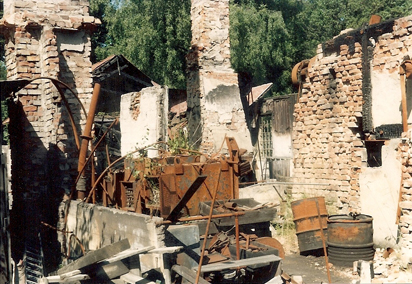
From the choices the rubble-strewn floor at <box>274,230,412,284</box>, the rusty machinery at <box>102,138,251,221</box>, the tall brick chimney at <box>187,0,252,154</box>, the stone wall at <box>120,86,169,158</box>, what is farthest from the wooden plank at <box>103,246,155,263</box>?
the tall brick chimney at <box>187,0,252,154</box>

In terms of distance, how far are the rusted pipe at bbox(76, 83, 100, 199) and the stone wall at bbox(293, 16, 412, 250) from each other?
4.87 m

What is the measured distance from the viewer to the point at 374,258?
8.32 meters

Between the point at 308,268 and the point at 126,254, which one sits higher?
the point at 126,254

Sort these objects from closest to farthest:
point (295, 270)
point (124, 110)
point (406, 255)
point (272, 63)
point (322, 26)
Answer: point (406, 255), point (295, 270), point (124, 110), point (272, 63), point (322, 26)

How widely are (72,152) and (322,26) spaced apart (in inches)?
795

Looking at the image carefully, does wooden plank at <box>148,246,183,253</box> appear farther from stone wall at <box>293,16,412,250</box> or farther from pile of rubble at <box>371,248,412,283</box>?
stone wall at <box>293,16,412,250</box>

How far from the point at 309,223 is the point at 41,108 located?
541 cm

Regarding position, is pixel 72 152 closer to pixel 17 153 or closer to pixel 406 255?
pixel 17 153

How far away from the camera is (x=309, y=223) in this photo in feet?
29.8

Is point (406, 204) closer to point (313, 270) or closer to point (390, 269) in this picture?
point (390, 269)

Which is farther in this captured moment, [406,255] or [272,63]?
[272,63]

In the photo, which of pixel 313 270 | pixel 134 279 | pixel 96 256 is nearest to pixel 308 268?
pixel 313 270

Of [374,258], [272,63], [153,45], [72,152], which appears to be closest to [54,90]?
Answer: [72,152]

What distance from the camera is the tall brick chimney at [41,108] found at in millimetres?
9000
